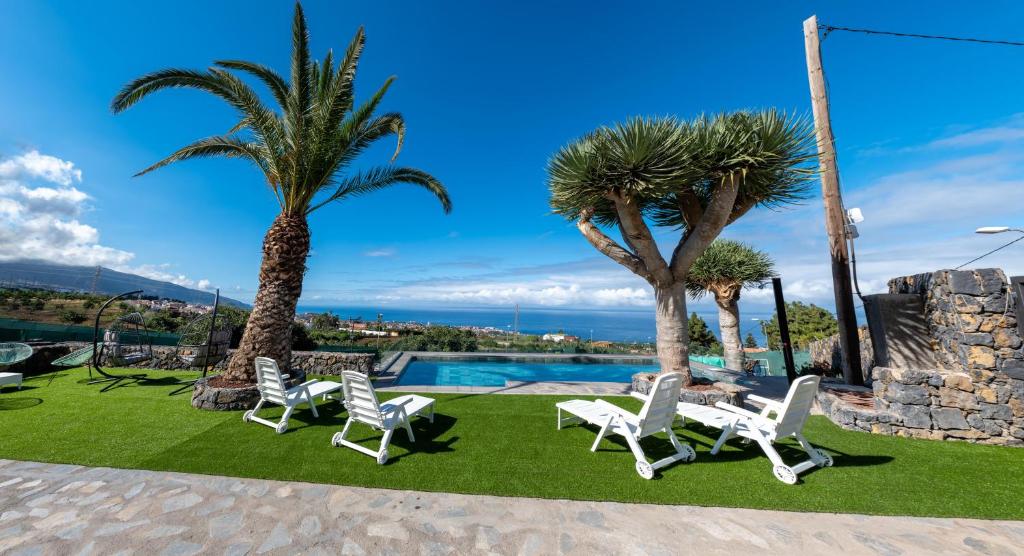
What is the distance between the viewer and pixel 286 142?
7.81 metres

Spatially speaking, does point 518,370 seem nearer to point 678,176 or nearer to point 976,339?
point 678,176

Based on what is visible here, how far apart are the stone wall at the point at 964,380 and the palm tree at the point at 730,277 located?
24.6ft

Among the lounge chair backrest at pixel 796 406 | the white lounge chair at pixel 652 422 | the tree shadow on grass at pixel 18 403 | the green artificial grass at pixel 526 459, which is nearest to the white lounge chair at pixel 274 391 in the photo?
the green artificial grass at pixel 526 459

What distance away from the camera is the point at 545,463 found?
439 cm

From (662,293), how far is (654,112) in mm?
3962

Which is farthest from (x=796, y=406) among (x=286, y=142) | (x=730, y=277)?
(x=730, y=277)

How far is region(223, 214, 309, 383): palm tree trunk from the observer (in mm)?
7160

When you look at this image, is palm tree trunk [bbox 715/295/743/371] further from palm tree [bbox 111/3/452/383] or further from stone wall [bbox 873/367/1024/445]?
palm tree [bbox 111/3/452/383]

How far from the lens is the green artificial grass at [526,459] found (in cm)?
367

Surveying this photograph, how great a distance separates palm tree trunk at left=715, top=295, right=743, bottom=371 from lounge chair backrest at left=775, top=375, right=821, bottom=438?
9519mm

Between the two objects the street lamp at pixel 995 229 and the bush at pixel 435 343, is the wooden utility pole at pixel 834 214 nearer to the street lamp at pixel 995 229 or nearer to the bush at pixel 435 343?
the street lamp at pixel 995 229

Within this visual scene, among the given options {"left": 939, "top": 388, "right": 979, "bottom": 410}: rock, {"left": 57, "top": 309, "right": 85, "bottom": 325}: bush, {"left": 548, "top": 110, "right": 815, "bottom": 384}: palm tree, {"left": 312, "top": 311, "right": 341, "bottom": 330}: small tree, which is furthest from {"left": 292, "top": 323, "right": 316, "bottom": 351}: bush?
{"left": 939, "top": 388, "right": 979, "bottom": 410}: rock

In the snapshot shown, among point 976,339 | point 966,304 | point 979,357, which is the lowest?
point 979,357

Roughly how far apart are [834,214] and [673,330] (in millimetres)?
5188
